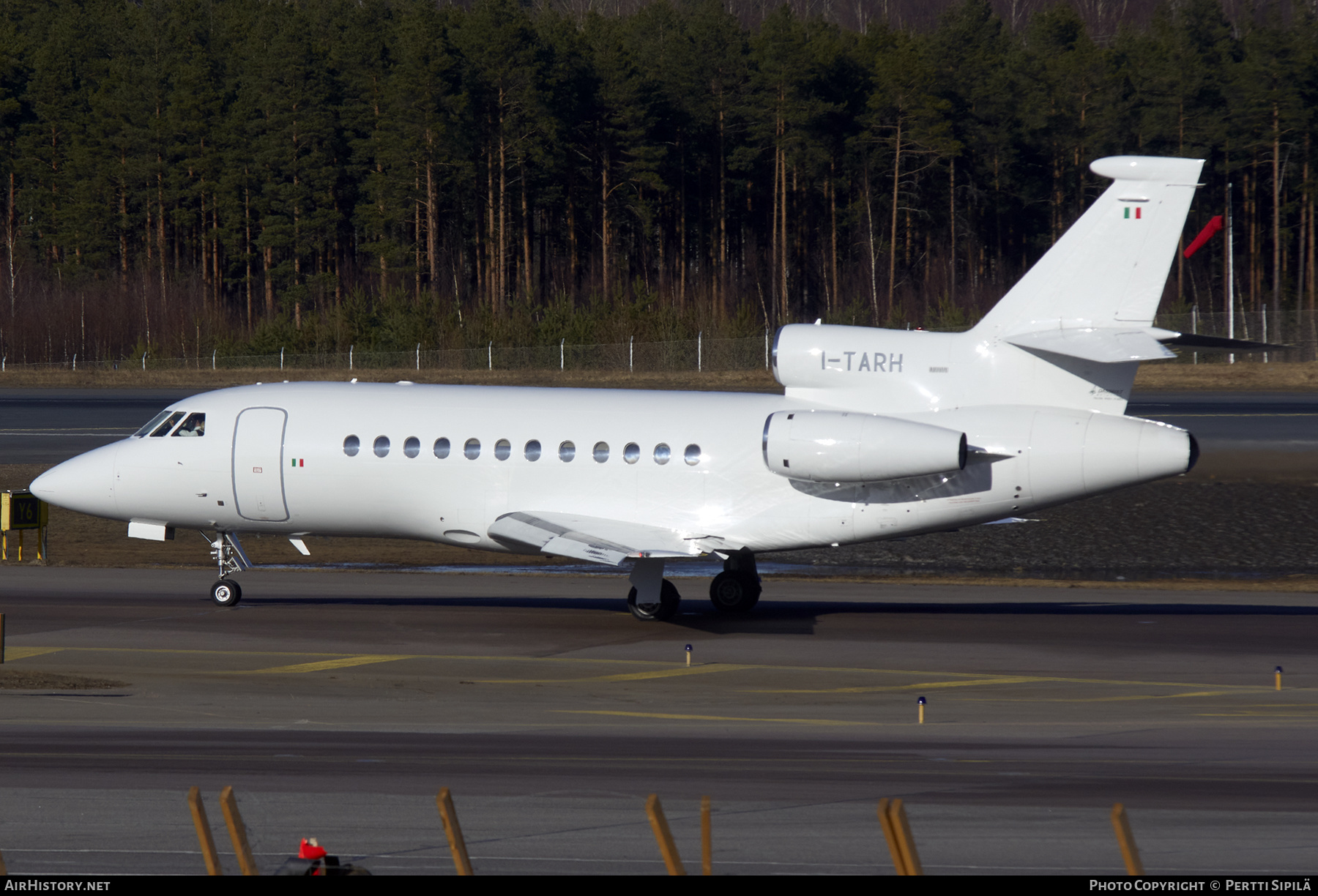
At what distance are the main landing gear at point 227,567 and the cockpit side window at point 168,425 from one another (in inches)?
70.5

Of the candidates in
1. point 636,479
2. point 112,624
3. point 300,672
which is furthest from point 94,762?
point 636,479

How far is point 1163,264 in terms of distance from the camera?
20094 millimetres

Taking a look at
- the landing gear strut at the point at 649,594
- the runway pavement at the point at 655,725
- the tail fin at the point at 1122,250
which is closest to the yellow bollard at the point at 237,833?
the runway pavement at the point at 655,725

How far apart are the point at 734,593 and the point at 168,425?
361 inches

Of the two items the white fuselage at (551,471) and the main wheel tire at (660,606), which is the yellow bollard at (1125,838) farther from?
the main wheel tire at (660,606)

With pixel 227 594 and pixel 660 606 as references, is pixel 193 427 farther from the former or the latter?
pixel 660 606

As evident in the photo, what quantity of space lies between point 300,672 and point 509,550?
14.0 feet

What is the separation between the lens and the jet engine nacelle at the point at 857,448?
20.3 m

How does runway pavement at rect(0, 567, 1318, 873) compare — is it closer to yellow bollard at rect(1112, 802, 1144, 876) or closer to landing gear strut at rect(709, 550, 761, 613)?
landing gear strut at rect(709, 550, 761, 613)

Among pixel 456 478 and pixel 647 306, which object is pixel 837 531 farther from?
pixel 647 306

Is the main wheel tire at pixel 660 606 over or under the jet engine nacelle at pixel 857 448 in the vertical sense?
under

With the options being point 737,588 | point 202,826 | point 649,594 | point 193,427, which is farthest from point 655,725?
point 193,427

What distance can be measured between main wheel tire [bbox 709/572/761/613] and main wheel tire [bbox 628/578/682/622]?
3.29 feet

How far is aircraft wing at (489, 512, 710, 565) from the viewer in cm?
2036
